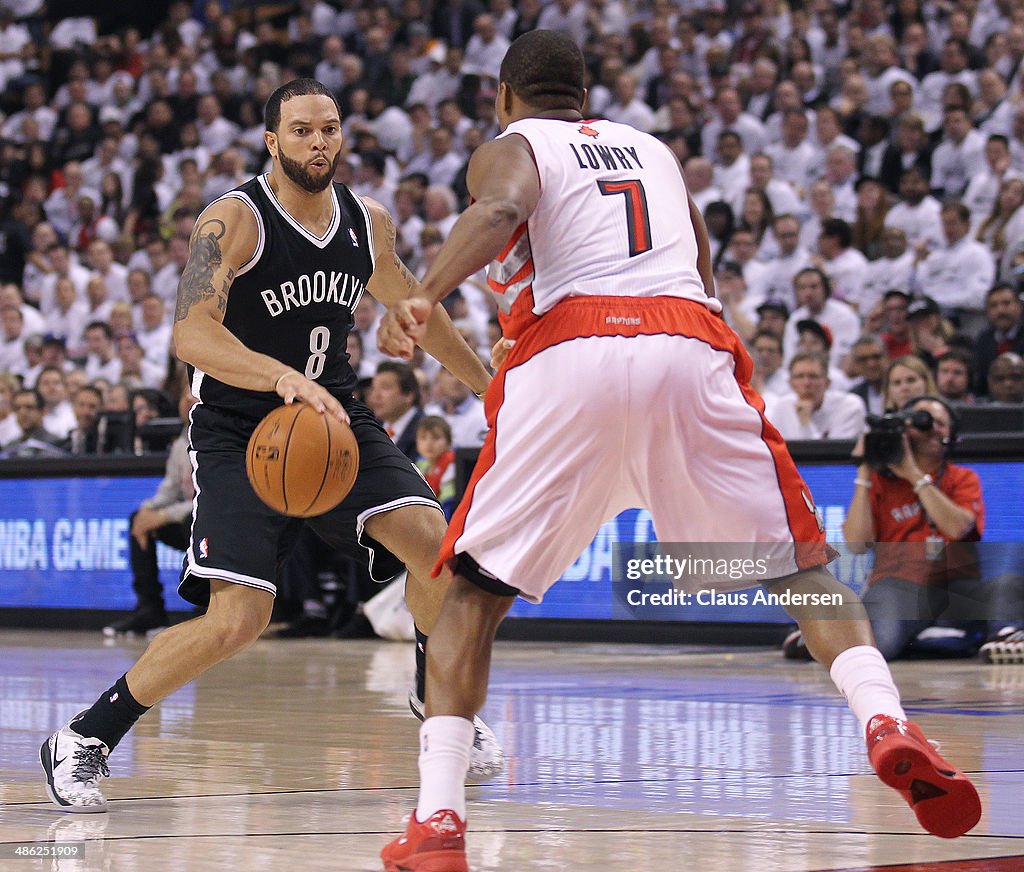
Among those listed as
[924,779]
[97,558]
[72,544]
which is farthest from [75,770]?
[72,544]

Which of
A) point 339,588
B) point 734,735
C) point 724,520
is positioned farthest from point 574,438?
point 339,588

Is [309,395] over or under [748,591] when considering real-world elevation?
under

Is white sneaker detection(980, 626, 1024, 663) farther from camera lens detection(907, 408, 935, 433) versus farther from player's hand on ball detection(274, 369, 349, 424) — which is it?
player's hand on ball detection(274, 369, 349, 424)

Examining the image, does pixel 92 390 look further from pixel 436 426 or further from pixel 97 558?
pixel 436 426

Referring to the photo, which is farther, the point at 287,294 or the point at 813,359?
the point at 813,359

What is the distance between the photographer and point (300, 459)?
4668mm

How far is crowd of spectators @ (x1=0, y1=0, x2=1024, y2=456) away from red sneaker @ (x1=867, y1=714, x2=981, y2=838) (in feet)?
22.3

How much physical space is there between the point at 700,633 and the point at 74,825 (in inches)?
286

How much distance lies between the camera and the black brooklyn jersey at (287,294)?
5520mm

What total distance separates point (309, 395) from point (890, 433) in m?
5.78

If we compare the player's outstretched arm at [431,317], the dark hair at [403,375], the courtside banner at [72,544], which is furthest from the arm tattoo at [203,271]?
the courtside banner at [72,544]

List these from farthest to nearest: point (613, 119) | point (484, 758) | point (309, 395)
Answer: point (613, 119)
point (484, 758)
point (309, 395)

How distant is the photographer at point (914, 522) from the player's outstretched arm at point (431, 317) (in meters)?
4.55

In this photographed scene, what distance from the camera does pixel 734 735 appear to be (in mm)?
6543
